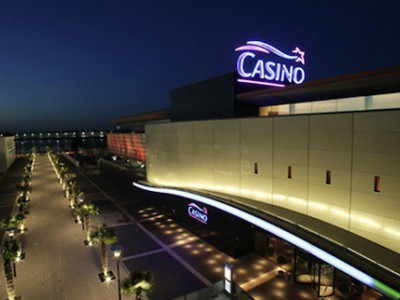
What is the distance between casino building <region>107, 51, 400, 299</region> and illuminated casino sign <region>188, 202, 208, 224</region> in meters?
0.15

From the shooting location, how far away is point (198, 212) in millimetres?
24609

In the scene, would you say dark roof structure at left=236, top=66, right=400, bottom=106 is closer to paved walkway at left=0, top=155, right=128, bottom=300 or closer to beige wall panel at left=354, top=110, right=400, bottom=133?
beige wall panel at left=354, top=110, right=400, bottom=133

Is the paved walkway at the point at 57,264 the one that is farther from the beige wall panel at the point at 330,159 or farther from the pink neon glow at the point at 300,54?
the pink neon glow at the point at 300,54

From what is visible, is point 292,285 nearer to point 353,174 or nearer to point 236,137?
point 353,174

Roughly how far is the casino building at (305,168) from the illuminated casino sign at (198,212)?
15cm

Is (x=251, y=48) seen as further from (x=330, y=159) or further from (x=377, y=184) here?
(x=377, y=184)

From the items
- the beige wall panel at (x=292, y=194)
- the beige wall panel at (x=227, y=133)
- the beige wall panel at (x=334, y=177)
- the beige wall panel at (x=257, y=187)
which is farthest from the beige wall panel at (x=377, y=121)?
the beige wall panel at (x=227, y=133)

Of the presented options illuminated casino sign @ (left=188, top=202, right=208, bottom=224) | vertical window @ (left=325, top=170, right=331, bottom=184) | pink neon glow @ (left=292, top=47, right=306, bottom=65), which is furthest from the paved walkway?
pink neon glow @ (left=292, top=47, right=306, bottom=65)

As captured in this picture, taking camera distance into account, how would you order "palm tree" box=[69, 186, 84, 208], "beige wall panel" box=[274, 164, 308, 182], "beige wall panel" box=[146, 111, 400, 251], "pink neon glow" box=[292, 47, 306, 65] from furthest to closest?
"palm tree" box=[69, 186, 84, 208], "pink neon glow" box=[292, 47, 306, 65], "beige wall panel" box=[274, 164, 308, 182], "beige wall panel" box=[146, 111, 400, 251]

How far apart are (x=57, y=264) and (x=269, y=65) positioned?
25.2 metres

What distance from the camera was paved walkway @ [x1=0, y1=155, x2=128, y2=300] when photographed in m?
17.2

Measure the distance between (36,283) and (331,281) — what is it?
2054 centimetres

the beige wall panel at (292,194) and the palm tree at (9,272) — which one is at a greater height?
the beige wall panel at (292,194)

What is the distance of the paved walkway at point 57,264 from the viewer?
17.2 metres
